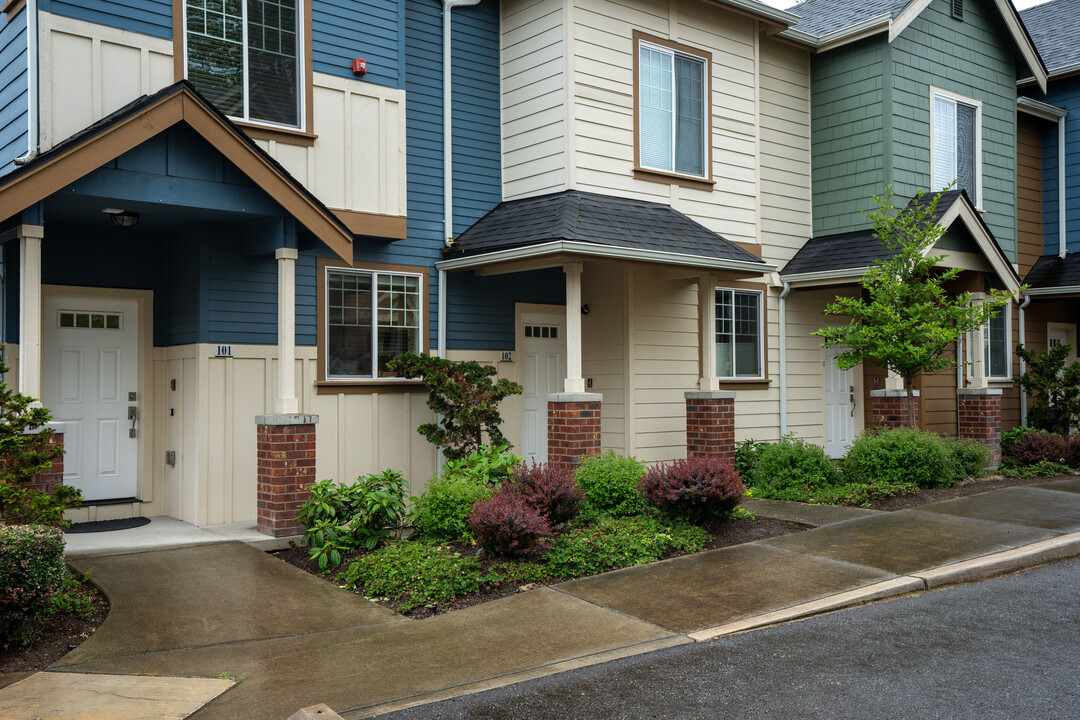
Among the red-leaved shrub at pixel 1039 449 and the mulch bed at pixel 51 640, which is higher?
the red-leaved shrub at pixel 1039 449

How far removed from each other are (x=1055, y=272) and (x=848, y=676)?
14891mm

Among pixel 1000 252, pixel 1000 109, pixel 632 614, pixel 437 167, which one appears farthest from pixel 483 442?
pixel 1000 109

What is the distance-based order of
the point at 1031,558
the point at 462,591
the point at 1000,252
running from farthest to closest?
the point at 1000,252
the point at 1031,558
the point at 462,591

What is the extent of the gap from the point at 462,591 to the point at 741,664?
95.9 inches

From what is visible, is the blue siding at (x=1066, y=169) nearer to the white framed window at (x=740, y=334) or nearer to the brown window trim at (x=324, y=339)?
the white framed window at (x=740, y=334)

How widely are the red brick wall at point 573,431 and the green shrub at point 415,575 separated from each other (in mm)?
2961

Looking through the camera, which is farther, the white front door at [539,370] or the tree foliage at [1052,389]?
the tree foliage at [1052,389]

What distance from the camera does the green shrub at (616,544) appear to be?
7.85m

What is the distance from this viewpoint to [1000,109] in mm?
16266

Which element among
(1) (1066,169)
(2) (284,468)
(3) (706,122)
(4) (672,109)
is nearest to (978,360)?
(1) (1066,169)

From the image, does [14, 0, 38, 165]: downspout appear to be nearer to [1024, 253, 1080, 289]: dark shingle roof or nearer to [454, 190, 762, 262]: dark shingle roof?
[454, 190, 762, 262]: dark shingle roof

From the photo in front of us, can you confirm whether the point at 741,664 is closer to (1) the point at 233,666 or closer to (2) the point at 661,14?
(1) the point at 233,666

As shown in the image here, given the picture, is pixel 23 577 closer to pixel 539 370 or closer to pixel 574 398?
pixel 574 398

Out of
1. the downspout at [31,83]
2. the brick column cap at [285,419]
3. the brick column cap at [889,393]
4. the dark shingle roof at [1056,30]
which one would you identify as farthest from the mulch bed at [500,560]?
the dark shingle roof at [1056,30]
